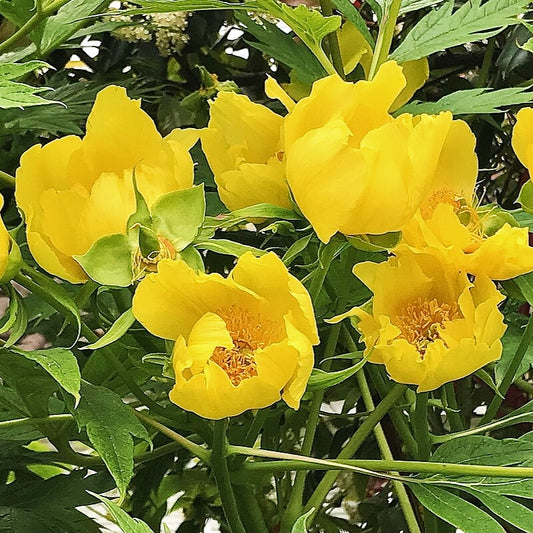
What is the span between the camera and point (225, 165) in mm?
297

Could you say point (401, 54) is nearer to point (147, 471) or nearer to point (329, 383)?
point (329, 383)

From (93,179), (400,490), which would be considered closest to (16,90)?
(93,179)

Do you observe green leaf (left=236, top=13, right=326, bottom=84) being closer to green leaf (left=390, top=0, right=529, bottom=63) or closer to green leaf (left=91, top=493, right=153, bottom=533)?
green leaf (left=390, top=0, right=529, bottom=63)

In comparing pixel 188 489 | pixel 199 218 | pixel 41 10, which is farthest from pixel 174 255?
pixel 188 489

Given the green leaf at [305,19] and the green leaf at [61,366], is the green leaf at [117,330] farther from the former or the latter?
the green leaf at [305,19]

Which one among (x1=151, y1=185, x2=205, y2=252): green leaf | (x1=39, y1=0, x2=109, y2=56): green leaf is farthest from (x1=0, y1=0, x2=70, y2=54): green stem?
(x1=151, y1=185, x2=205, y2=252): green leaf

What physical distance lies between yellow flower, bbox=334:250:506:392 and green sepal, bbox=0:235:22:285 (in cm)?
10

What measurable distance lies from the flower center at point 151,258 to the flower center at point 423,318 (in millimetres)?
82

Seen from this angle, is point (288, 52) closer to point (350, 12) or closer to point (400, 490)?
point (350, 12)

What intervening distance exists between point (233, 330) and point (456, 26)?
18cm

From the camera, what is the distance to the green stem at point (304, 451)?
13.0 inches

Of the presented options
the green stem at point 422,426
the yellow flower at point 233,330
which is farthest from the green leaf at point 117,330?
the green stem at point 422,426

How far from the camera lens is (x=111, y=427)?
28 cm

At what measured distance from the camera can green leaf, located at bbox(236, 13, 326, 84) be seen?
0.39 metres
